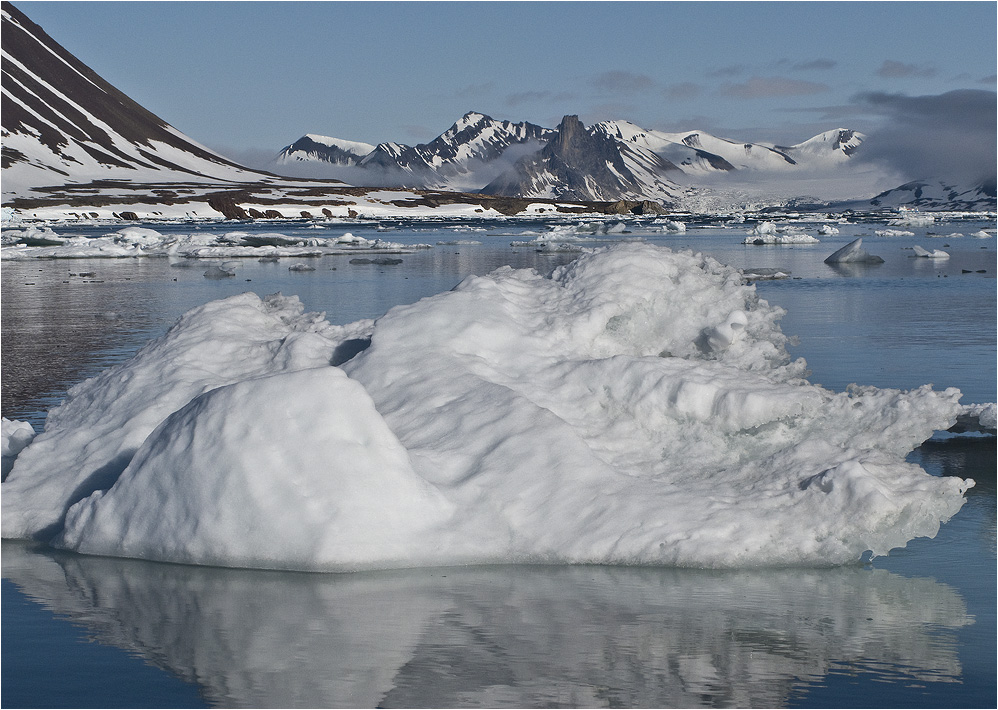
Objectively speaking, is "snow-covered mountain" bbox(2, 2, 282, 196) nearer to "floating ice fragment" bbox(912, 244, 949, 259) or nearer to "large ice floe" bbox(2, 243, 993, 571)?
"floating ice fragment" bbox(912, 244, 949, 259)

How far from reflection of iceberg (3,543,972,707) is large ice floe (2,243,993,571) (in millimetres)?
201

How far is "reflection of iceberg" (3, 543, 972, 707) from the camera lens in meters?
4.95

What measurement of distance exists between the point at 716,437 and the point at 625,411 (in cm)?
73

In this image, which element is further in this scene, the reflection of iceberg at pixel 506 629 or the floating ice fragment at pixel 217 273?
the floating ice fragment at pixel 217 273

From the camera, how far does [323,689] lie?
493cm

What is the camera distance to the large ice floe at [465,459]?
649cm

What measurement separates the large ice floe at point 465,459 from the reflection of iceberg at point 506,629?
201mm

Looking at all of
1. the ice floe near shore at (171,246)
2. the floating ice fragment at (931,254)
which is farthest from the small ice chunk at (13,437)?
the floating ice fragment at (931,254)

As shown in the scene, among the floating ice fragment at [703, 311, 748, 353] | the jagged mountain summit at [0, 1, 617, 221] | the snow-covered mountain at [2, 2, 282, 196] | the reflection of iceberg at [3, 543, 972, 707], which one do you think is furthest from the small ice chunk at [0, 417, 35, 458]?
the snow-covered mountain at [2, 2, 282, 196]

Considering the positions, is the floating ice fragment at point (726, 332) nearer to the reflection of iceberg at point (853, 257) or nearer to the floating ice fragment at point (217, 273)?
the floating ice fragment at point (217, 273)

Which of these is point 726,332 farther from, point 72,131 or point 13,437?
point 72,131

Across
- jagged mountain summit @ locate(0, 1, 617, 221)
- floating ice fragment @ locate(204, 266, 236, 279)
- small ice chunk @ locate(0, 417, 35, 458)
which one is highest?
jagged mountain summit @ locate(0, 1, 617, 221)

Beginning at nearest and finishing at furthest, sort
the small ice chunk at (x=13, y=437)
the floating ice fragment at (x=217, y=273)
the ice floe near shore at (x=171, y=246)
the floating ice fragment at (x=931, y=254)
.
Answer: the small ice chunk at (x=13, y=437)
the floating ice fragment at (x=217, y=273)
the floating ice fragment at (x=931, y=254)
the ice floe near shore at (x=171, y=246)

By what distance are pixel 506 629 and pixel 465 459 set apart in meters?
1.74
